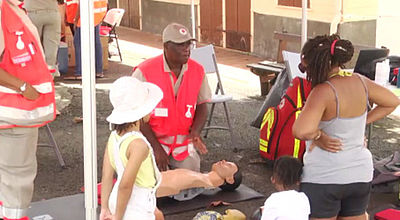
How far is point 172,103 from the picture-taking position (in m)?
4.98

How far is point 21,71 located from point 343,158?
1974 millimetres

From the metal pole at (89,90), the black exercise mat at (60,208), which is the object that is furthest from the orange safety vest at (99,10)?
the metal pole at (89,90)

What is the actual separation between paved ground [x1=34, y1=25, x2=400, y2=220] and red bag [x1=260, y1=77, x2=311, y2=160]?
29 cm

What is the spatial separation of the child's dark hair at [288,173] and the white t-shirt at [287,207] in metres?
0.24

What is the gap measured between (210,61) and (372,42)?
5.18 metres

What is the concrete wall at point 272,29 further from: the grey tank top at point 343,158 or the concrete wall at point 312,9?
the grey tank top at point 343,158

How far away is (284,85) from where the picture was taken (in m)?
6.46

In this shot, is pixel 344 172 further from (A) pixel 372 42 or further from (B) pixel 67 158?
(A) pixel 372 42

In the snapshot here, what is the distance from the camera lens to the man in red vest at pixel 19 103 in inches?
159

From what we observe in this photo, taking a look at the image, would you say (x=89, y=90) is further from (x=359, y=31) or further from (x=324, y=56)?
(x=359, y=31)

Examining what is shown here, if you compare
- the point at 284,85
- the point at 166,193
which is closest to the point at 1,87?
the point at 166,193

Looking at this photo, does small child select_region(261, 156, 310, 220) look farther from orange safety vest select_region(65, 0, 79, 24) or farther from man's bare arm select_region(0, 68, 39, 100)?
orange safety vest select_region(65, 0, 79, 24)

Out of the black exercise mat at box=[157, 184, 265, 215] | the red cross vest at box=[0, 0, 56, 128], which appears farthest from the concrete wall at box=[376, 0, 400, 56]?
the red cross vest at box=[0, 0, 56, 128]

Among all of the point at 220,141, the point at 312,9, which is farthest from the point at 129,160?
the point at 312,9
